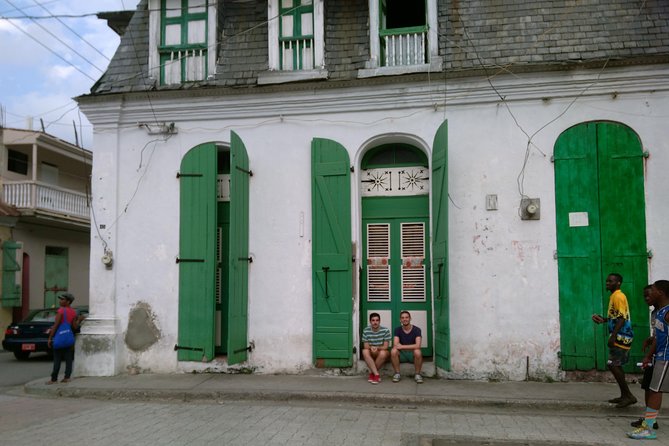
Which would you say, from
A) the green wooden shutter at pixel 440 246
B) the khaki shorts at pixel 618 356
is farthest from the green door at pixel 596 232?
the green wooden shutter at pixel 440 246

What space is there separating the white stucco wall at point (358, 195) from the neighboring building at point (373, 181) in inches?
1.2

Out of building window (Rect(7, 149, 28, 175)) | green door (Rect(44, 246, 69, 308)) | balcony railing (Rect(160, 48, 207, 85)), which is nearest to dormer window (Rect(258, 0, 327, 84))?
balcony railing (Rect(160, 48, 207, 85))

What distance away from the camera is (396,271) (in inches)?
397

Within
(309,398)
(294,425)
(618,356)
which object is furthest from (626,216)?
(294,425)

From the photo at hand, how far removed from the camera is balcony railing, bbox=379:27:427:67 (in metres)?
10.0

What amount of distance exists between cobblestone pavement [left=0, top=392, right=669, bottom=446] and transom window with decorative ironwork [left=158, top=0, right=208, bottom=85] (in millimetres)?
5711

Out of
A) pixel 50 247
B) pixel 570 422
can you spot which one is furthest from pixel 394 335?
pixel 50 247

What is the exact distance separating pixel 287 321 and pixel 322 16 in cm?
525

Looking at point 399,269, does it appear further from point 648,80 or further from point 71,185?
point 71,185

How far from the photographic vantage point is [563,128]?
30.6ft

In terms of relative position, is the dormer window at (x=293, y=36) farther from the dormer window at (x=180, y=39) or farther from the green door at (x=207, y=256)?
the green door at (x=207, y=256)

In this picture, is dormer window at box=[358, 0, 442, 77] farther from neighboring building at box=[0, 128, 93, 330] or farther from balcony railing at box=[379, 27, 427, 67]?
neighboring building at box=[0, 128, 93, 330]

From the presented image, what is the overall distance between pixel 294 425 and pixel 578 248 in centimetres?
511

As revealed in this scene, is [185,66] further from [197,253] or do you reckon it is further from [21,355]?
[21,355]
